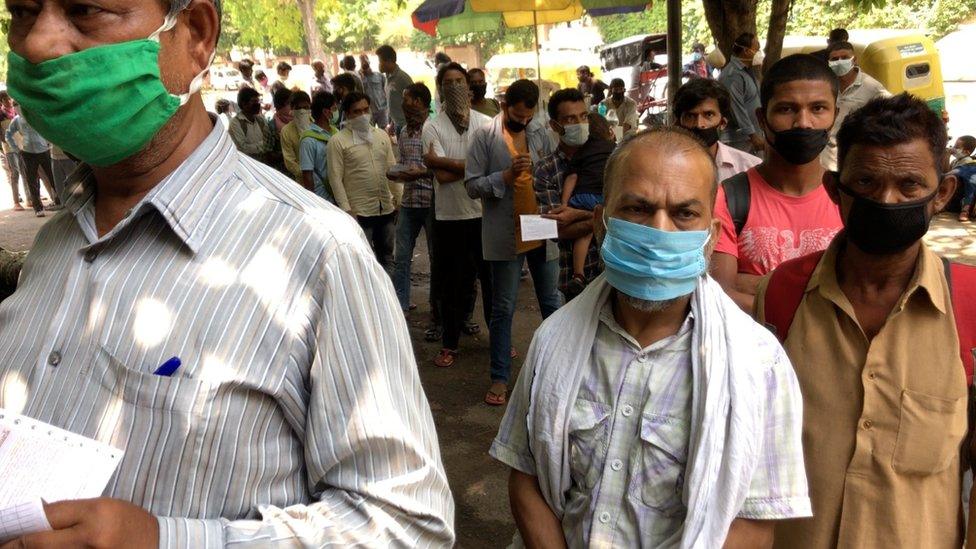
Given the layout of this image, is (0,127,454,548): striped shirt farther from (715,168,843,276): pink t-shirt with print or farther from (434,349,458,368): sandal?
(434,349,458,368): sandal

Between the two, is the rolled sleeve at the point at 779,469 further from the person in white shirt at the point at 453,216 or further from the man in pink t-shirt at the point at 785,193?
the person in white shirt at the point at 453,216

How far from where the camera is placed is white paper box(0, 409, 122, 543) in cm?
110

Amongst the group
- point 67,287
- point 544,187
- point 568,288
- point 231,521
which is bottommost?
point 568,288

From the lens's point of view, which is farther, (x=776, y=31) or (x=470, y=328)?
(x=776, y=31)

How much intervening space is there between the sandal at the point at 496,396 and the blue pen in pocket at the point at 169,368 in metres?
4.25

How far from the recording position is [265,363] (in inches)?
46.9

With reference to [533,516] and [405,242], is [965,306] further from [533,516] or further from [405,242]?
[405,242]

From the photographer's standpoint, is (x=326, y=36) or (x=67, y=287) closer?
(x=67, y=287)

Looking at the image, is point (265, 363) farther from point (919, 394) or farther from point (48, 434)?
point (919, 394)

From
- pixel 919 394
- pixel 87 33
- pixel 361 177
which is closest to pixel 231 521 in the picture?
pixel 87 33

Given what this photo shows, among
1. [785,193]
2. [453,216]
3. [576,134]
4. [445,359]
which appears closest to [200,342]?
[785,193]

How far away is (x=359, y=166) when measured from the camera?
683 cm

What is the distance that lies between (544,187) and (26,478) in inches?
152

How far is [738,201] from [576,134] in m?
2.03
